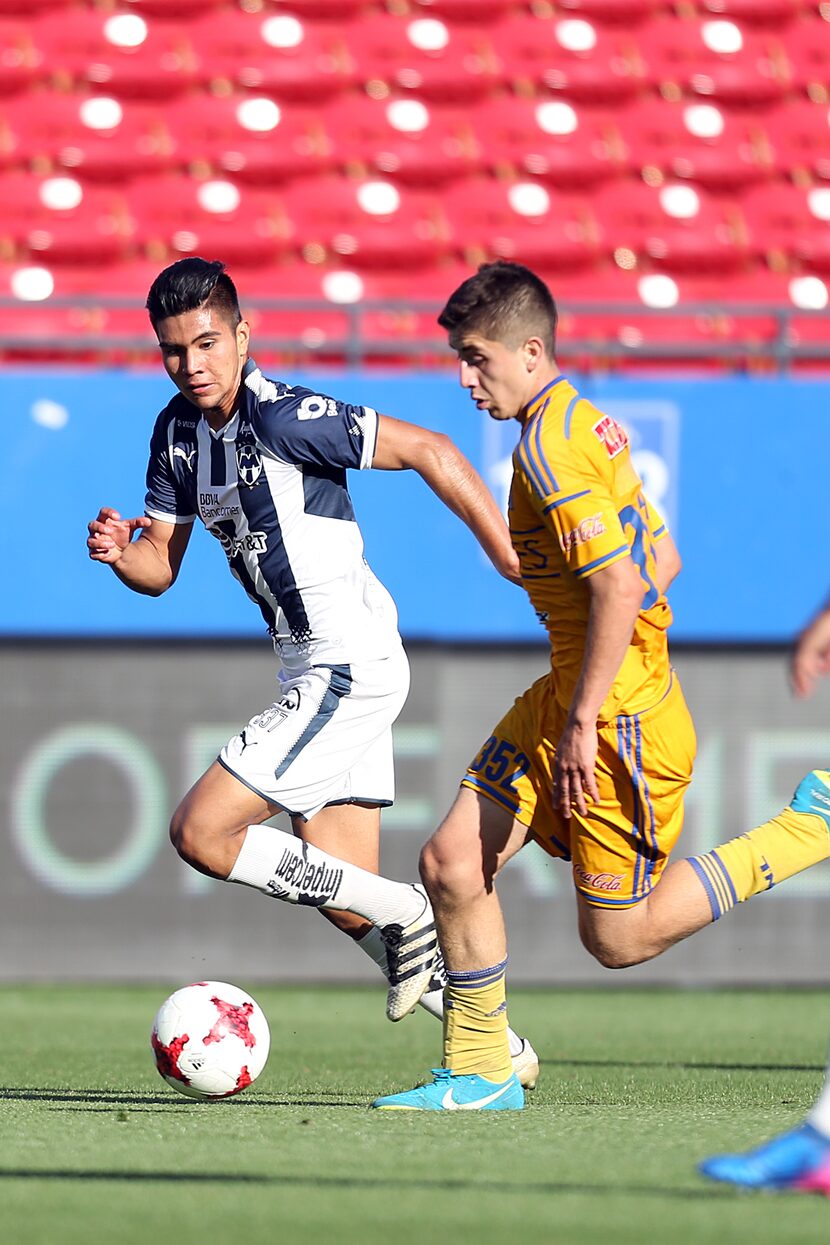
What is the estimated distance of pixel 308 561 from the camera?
5.66 meters

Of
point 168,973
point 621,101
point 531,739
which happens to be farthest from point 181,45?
point 531,739

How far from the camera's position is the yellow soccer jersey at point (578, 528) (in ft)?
15.9

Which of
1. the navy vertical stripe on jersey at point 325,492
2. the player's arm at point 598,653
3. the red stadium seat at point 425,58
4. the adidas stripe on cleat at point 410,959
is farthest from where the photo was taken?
the red stadium seat at point 425,58

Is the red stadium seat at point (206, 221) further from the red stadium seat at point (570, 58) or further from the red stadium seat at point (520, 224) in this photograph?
the red stadium seat at point (570, 58)

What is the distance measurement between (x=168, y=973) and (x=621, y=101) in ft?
20.3

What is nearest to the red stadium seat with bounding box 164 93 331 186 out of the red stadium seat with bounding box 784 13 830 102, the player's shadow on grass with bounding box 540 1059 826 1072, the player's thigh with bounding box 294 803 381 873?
the red stadium seat with bounding box 784 13 830 102

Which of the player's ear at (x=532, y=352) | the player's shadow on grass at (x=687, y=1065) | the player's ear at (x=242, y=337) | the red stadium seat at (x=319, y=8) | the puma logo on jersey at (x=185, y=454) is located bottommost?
the player's shadow on grass at (x=687, y=1065)

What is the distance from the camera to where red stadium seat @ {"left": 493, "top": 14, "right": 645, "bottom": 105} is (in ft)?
41.3

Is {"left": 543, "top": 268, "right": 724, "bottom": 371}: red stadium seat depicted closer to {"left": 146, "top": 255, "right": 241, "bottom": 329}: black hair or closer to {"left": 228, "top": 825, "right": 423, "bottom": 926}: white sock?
{"left": 146, "top": 255, "right": 241, "bottom": 329}: black hair

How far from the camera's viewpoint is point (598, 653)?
4.79 meters

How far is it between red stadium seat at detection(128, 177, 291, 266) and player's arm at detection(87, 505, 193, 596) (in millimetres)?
5976

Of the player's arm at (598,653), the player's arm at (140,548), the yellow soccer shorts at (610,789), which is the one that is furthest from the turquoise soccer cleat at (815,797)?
the player's arm at (140,548)

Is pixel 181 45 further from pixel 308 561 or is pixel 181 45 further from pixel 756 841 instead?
pixel 756 841

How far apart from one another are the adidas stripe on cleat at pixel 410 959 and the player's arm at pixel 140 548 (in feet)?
3.85
